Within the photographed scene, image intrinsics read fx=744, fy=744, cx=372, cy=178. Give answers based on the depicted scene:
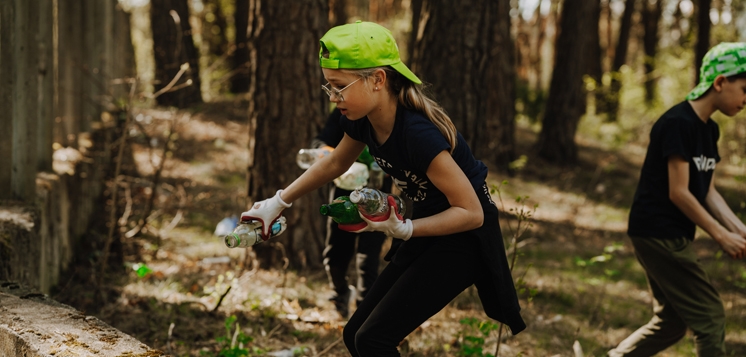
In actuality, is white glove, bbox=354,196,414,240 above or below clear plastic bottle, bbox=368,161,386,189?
above

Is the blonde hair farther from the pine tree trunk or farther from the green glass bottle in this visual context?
the pine tree trunk

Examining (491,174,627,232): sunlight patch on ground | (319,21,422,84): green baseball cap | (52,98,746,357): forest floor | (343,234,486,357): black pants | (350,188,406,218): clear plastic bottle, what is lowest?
(491,174,627,232): sunlight patch on ground

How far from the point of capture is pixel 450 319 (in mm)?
5766

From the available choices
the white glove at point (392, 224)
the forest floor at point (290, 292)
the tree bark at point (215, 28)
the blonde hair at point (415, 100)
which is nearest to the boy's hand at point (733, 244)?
the forest floor at point (290, 292)

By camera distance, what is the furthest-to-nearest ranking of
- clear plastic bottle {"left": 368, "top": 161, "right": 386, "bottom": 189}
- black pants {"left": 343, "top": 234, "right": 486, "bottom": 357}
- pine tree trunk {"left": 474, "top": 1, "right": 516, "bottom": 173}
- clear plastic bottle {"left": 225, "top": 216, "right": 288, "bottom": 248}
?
pine tree trunk {"left": 474, "top": 1, "right": 516, "bottom": 173}
clear plastic bottle {"left": 368, "top": 161, "right": 386, "bottom": 189}
clear plastic bottle {"left": 225, "top": 216, "right": 288, "bottom": 248}
black pants {"left": 343, "top": 234, "right": 486, "bottom": 357}

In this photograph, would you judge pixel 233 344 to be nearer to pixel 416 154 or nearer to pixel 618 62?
pixel 416 154

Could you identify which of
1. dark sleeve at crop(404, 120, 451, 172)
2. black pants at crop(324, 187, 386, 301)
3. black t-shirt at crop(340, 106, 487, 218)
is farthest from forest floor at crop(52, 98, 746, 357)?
dark sleeve at crop(404, 120, 451, 172)

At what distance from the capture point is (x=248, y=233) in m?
3.27

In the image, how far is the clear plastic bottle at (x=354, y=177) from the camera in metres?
4.88

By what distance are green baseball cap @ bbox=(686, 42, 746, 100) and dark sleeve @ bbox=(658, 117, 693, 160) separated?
0.73 ft

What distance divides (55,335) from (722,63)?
12.1 feet

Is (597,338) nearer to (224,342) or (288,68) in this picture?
(224,342)

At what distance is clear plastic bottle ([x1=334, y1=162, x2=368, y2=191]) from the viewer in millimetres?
4879

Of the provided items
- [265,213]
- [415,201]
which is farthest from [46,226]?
[415,201]
